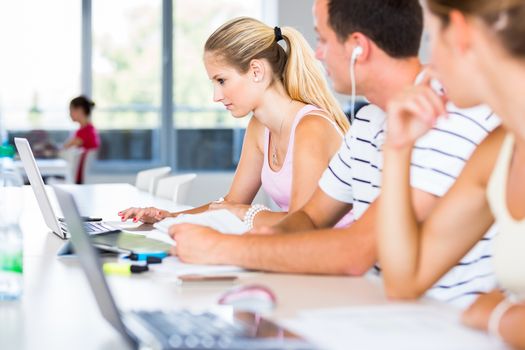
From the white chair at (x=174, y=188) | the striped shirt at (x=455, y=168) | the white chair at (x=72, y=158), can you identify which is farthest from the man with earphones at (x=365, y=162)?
the white chair at (x=72, y=158)

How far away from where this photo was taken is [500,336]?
1.44 m

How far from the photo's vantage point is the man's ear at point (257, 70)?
3.06 meters

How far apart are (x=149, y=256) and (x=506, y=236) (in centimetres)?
82

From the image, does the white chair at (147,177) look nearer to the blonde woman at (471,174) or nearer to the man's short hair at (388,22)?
the man's short hair at (388,22)

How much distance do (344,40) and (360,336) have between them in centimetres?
98

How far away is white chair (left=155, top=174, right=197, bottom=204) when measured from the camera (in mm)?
4176

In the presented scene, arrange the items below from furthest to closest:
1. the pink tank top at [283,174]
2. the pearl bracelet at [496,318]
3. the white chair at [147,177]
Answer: the white chair at [147,177] < the pink tank top at [283,174] < the pearl bracelet at [496,318]

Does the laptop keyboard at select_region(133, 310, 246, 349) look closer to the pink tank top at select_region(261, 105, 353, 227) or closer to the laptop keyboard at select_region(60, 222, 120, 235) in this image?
the laptop keyboard at select_region(60, 222, 120, 235)

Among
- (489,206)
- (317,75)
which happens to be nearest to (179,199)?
(317,75)

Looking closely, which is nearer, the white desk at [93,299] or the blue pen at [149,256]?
the white desk at [93,299]

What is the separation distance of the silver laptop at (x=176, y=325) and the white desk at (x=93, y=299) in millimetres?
53

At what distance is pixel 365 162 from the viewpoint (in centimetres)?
238

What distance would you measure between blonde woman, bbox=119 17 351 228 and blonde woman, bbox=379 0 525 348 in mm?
1117

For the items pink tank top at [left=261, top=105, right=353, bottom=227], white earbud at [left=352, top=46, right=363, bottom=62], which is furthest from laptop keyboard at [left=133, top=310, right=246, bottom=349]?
pink tank top at [left=261, top=105, right=353, bottom=227]
